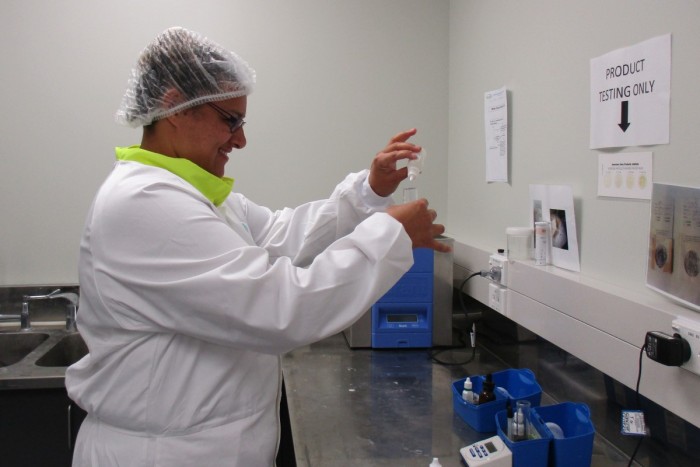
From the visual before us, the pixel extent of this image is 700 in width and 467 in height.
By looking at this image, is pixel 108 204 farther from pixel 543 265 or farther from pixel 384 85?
pixel 384 85

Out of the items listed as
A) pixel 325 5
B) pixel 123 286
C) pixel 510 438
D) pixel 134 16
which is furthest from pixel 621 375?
pixel 134 16

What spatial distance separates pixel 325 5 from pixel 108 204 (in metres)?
1.69

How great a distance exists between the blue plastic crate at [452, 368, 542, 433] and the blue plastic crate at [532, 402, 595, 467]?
9 cm

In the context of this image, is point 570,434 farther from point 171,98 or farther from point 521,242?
point 171,98

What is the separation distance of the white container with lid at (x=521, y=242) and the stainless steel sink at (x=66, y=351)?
165 cm

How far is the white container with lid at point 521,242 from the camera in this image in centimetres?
157

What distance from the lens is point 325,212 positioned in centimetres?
149

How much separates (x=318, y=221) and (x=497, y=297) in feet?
2.04

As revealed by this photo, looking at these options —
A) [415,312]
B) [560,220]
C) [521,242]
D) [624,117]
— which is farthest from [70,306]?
[624,117]

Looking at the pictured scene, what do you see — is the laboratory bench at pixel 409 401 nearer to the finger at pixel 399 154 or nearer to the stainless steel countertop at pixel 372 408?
the stainless steel countertop at pixel 372 408

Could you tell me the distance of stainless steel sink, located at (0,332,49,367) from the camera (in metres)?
2.10

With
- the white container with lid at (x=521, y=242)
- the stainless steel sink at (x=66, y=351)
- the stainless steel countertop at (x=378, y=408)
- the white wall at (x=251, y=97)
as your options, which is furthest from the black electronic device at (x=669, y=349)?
the stainless steel sink at (x=66, y=351)

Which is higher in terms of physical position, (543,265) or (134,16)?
(134,16)

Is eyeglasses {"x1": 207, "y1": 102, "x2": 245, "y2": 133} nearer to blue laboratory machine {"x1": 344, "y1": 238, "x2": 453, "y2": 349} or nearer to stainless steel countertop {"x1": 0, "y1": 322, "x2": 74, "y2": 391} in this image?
blue laboratory machine {"x1": 344, "y1": 238, "x2": 453, "y2": 349}
